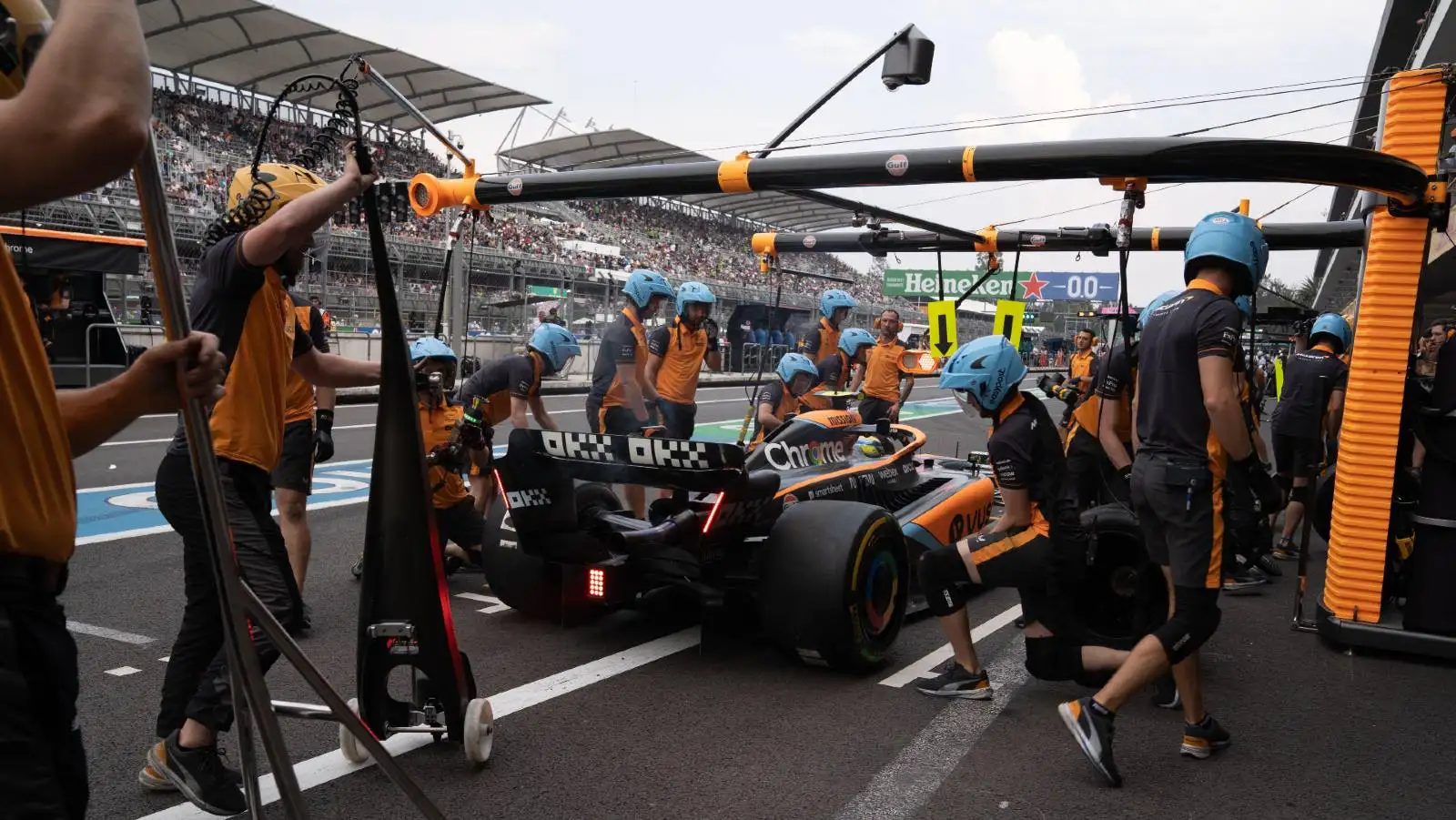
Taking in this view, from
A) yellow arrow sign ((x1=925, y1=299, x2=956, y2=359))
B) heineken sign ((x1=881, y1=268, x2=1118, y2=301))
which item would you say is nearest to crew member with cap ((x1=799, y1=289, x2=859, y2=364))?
yellow arrow sign ((x1=925, y1=299, x2=956, y2=359))

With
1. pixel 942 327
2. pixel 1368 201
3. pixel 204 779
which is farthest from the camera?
pixel 942 327

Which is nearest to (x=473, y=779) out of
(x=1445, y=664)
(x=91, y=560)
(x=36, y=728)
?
(x=36, y=728)

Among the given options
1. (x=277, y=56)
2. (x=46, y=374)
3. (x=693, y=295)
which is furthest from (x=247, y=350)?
(x=277, y=56)

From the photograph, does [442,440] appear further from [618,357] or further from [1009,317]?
[1009,317]

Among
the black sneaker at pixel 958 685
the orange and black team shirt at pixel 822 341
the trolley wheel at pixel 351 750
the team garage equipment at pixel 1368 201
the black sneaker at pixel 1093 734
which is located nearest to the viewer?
the trolley wheel at pixel 351 750

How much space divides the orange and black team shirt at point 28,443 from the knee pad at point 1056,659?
3.64 m

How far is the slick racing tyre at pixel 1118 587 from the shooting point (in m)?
4.95

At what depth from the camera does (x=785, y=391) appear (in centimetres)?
913

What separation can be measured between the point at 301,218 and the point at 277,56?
25.1m

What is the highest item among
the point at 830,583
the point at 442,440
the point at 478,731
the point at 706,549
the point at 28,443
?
the point at 28,443

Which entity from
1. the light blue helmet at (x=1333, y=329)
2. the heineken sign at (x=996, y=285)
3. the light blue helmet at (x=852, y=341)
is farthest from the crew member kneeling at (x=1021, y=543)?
the heineken sign at (x=996, y=285)

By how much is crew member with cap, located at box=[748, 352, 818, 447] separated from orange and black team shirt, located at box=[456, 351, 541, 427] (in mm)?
2442

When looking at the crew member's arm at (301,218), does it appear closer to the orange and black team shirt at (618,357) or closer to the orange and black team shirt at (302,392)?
the orange and black team shirt at (302,392)

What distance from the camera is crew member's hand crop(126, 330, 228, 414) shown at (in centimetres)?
162
